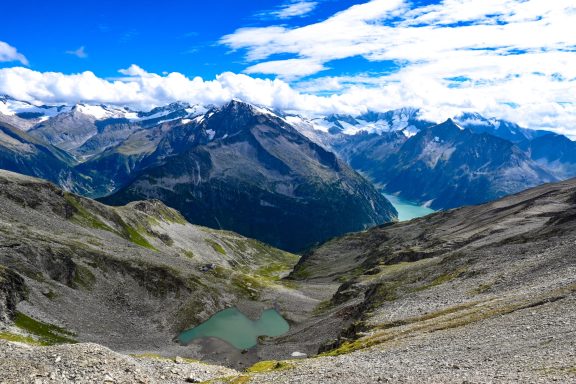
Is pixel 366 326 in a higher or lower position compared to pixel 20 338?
lower

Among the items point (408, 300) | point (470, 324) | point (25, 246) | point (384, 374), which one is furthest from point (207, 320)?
point (384, 374)

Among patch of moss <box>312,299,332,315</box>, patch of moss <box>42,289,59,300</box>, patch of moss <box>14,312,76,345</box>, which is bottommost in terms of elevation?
patch of moss <box>312,299,332,315</box>

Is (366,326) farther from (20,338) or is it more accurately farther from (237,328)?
(237,328)

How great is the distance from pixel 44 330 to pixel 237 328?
6822 cm

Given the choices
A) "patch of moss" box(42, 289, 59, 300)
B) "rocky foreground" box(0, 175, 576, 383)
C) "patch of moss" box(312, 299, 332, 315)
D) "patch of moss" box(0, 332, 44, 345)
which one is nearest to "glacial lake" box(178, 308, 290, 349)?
"rocky foreground" box(0, 175, 576, 383)

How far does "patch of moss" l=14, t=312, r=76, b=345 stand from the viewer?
12699 centimetres

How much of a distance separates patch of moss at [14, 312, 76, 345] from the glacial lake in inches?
1442

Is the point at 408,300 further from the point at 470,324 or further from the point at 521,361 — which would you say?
the point at 521,361

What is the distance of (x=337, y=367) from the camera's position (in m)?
Result: 58.3

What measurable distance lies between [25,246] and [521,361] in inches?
6446

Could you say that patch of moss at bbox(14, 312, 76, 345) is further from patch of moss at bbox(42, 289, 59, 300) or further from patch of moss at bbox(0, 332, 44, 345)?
patch of moss at bbox(42, 289, 59, 300)

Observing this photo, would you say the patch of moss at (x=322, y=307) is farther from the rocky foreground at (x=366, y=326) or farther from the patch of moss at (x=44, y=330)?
the patch of moss at (x=44, y=330)

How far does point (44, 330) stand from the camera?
131 m

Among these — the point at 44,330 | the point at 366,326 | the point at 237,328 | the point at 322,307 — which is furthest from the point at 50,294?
the point at 366,326
